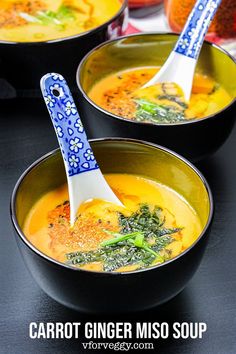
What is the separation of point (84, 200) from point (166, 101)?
0.42 m

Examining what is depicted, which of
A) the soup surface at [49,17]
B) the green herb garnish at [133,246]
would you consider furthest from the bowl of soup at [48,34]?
the green herb garnish at [133,246]

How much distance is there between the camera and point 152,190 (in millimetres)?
1443

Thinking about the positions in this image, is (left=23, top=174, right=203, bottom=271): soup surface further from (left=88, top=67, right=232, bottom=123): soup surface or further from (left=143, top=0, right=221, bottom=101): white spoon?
(left=143, top=0, right=221, bottom=101): white spoon

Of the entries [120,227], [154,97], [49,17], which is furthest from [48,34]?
[120,227]

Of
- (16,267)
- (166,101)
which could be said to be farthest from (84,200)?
(166,101)

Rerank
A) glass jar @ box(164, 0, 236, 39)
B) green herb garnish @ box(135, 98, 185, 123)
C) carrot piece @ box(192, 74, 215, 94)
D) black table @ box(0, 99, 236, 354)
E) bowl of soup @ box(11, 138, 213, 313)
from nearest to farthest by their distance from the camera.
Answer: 1. bowl of soup @ box(11, 138, 213, 313)
2. black table @ box(0, 99, 236, 354)
3. green herb garnish @ box(135, 98, 185, 123)
4. carrot piece @ box(192, 74, 215, 94)
5. glass jar @ box(164, 0, 236, 39)

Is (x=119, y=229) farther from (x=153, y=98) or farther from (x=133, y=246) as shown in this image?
(x=153, y=98)

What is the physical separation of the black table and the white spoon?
0.24m

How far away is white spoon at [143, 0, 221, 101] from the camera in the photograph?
175 cm

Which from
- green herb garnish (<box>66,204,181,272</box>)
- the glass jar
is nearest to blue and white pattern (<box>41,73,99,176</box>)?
green herb garnish (<box>66,204,181,272</box>)

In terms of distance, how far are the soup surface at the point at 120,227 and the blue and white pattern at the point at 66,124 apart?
87 mm

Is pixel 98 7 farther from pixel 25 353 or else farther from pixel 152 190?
pixel 25 353

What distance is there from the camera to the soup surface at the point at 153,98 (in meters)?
1.68

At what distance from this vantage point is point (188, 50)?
1758 millimetres
